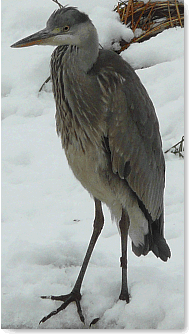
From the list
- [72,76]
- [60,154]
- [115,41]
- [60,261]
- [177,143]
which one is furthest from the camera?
[115,41]

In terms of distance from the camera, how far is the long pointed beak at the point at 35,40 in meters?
2.21

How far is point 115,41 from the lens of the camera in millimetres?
5055

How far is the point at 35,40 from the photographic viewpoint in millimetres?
2215

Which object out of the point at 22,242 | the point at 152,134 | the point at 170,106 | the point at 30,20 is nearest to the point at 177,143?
the point at 170,106

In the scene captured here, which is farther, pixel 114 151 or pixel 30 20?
pixel 30 20

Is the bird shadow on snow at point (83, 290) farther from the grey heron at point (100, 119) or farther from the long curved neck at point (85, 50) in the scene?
the long curved neck at point (85, 50)

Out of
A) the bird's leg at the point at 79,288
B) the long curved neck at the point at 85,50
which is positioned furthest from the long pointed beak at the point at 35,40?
the bird's leg at the point at 79,288

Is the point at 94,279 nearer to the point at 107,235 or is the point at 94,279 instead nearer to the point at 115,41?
the point at 107,235

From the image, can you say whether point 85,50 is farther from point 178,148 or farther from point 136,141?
point 178,148

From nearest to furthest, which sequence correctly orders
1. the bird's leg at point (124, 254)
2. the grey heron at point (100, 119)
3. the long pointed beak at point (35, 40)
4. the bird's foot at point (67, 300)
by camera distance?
1. the long pointed beak at point (35, 40)
2. the grey heron at point (100, 119)
3. the bird's foot at point (67, 300)
4. the bird's leg at point (124, 254)

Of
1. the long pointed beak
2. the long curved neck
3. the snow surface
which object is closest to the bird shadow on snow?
the snow surface

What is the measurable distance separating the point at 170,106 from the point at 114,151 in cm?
213

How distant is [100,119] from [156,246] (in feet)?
3.08

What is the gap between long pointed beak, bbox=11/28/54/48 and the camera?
7.24 feet
